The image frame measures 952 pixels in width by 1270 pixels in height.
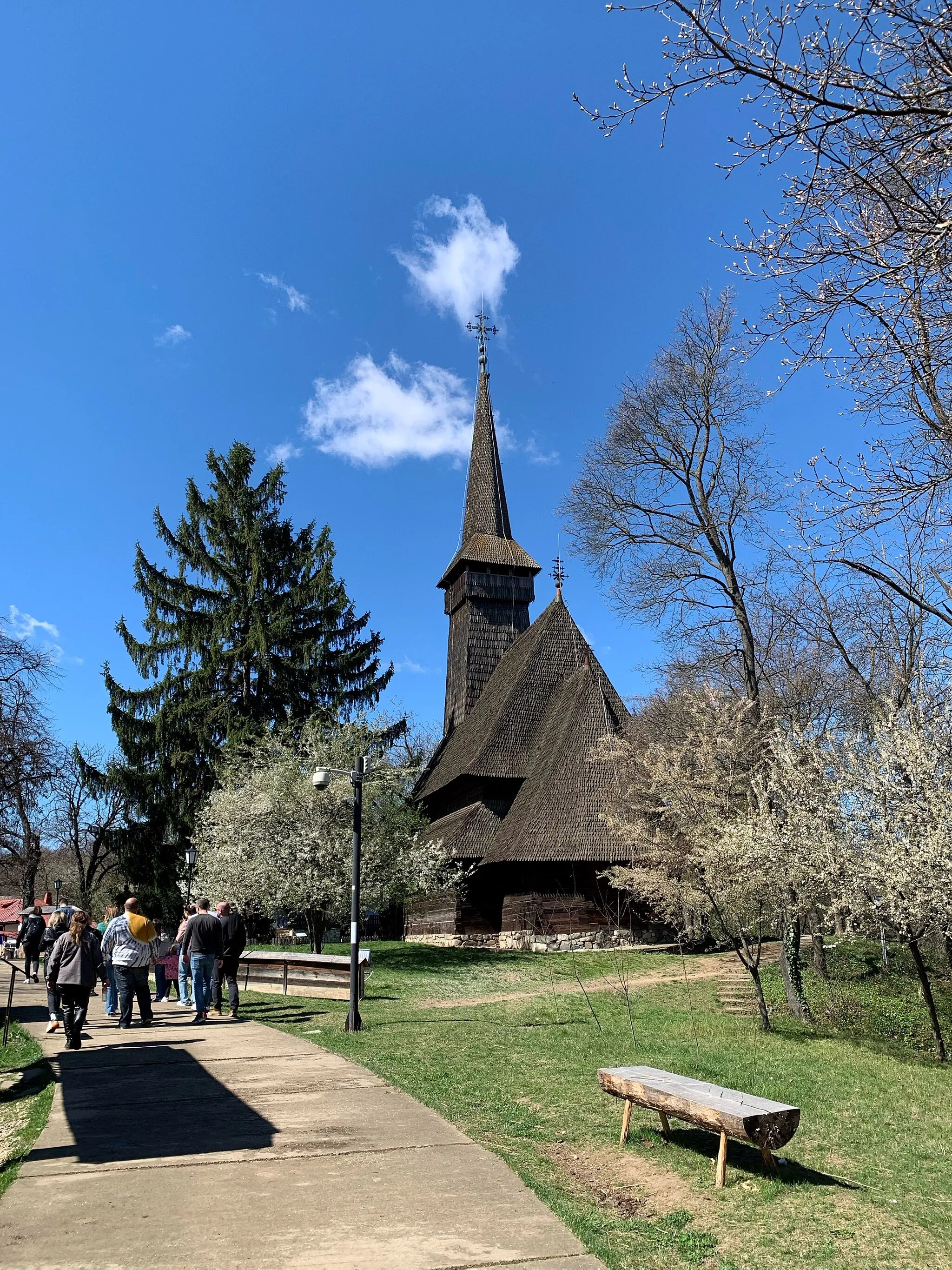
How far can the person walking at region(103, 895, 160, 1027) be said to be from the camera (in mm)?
12375

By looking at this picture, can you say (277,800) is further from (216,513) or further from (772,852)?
(216,513)

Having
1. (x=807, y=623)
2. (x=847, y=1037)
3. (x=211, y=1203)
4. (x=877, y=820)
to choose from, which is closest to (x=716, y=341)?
(x=807, y=623)

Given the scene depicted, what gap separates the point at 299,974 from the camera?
17328 millimetres

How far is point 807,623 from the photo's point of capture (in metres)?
20.2

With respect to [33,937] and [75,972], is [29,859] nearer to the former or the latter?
[33,937]

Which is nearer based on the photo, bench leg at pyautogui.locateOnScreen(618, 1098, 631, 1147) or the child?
bench leg at pyautogui.locateOnScreen(618, 1098, 631, 1147)

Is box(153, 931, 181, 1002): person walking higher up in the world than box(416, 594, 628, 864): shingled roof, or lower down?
lower down

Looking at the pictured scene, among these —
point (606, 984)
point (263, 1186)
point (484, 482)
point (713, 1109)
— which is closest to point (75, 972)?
point (263, 1186)

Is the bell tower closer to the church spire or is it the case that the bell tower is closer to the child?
the church spire

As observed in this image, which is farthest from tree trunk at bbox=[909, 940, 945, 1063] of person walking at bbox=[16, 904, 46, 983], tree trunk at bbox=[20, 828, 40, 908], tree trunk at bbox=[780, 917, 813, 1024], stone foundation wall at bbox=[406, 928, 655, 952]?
person walking at bbox=[16, 904, 46, 983]

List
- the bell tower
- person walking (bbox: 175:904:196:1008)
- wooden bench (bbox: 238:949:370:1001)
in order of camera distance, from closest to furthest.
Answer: person walking (bbox: 175:904:196:1008)
wooden bench (bbox: 238:949:370:1001)
the bell tower

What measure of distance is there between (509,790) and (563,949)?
271 inches

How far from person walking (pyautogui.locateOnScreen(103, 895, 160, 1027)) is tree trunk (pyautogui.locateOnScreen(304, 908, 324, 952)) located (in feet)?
34.1

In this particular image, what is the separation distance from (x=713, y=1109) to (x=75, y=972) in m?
7.52
